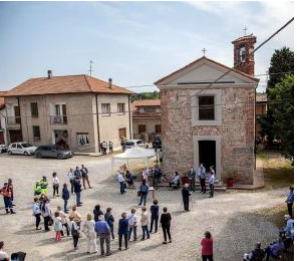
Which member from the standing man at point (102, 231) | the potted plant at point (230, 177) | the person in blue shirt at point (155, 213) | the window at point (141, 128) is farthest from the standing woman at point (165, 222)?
the window at point (141, 128)

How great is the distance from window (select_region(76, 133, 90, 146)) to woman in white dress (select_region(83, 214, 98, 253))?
20670 mm

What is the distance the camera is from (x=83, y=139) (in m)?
31.6

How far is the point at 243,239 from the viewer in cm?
1166

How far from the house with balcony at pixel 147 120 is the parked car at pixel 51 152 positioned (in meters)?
16.2

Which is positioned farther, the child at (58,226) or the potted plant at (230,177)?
the potted plant at (230,177)

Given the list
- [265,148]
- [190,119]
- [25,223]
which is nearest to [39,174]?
[25,223]

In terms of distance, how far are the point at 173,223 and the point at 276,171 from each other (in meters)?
11.8

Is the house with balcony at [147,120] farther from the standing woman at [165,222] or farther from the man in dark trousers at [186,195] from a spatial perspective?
the standing woman at [165,222]

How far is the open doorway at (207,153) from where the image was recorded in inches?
768

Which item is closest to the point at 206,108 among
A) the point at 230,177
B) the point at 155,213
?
the point at 230,177

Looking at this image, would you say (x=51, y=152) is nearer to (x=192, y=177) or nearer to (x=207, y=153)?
(x=207, y=153)

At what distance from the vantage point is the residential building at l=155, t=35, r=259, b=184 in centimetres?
1834

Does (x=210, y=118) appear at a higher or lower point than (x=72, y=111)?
lower

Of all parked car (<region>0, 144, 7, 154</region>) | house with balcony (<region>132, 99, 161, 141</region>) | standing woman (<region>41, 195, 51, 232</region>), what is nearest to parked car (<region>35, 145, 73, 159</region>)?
parked car (<region>0, 144, 7, 154</region>)
